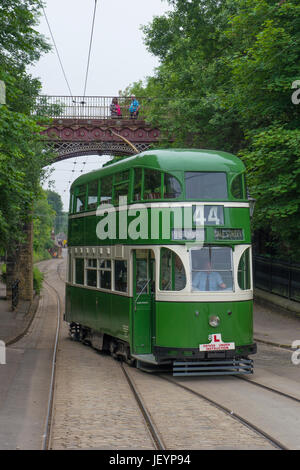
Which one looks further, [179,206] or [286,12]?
[286,12]

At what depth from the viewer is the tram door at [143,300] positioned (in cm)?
1366

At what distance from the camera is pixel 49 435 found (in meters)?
8.31

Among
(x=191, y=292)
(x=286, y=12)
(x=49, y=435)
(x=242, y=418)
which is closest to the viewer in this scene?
(x=49, y=435)

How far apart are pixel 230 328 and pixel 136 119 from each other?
2514cm

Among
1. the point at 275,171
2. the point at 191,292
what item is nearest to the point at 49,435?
the point at 191,292

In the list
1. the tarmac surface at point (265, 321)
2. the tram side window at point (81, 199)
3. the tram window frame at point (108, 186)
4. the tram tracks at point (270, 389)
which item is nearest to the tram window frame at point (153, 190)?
the tram window frame at point (108, 186)

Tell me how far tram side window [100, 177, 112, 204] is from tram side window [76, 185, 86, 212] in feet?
A: 5.54

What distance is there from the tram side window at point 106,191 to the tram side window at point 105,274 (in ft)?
4.64

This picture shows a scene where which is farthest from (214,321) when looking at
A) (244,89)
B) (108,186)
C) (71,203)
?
(244,89)

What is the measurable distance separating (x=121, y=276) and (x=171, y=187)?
2544mm

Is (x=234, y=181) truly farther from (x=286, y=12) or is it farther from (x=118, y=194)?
(x=286, y=12)

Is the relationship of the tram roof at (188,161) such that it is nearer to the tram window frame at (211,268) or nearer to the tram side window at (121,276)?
the tram window frame at (211,268)

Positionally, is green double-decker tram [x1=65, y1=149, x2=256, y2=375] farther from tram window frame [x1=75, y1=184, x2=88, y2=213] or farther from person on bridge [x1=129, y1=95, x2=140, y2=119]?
person on bridge [x1=129, y1=95, x2=140, y2=119]
